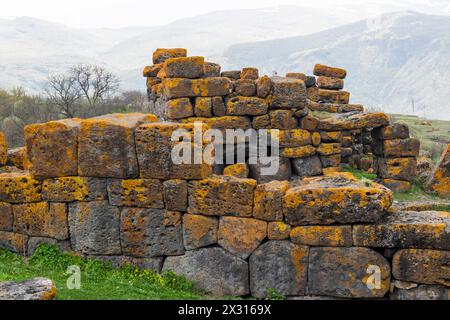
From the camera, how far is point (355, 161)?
2628 cm

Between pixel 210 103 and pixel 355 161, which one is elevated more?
pixel 210 103

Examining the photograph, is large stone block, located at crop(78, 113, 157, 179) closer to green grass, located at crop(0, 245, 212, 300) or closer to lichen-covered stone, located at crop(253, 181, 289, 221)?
green grass, located at crop(0, 245, 212, 300)

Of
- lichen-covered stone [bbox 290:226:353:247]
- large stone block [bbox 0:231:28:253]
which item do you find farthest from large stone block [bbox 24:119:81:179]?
lichen-covered stone [bbox 290:226:353:247]

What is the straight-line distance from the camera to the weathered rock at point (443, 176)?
21984mm

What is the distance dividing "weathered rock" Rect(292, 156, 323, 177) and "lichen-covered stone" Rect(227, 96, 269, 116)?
8.34 feet

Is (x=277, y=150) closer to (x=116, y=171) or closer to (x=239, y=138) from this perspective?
(x=239, y=138)

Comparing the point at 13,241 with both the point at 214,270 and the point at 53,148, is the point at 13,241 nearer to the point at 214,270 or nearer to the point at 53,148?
the point at 53,148

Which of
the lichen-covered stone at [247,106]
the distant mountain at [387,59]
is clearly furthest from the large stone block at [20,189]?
the distant mountain at [387,59]

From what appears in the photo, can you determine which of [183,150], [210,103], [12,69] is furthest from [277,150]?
[12,69]

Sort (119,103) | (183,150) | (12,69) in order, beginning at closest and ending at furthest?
(183,150), (119,103), (12,69)

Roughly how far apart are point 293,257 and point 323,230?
0.76 metres

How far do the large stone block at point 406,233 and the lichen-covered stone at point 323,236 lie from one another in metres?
0.16

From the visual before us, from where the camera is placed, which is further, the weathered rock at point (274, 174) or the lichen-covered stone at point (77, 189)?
the weathered rock at point (274, 174)

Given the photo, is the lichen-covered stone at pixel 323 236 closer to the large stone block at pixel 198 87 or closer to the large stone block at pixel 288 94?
the large stone block at pixel 288 94
